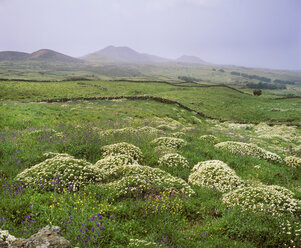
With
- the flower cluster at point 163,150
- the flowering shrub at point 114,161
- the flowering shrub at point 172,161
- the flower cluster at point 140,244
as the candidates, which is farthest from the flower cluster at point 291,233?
the flower cluster at point 163,150

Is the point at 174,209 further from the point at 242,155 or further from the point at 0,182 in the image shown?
the point at 242,155

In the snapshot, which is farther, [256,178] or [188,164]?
[188,164]

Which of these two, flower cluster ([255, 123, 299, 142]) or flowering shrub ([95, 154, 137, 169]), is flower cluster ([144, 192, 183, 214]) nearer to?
flowering shrub ([95, 154, 137, 169])

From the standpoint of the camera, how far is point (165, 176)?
27.7ft

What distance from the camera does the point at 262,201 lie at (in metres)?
7.04

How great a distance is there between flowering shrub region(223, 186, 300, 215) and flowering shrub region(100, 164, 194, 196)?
1594 mm

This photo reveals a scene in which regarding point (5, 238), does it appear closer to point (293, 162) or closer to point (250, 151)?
point (250, 151)

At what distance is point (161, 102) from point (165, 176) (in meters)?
32.9

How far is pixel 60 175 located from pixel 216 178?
653 cm

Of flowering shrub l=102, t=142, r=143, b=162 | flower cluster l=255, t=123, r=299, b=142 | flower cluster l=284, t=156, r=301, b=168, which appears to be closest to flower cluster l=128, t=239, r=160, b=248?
flowering shrub l=102, t=142, r=143, b=162

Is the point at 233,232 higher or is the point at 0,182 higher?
the point at 0,182

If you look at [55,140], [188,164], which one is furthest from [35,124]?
[188,164]

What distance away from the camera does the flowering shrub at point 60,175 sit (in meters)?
7.10

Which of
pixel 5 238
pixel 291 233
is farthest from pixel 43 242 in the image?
pixel 291 233
